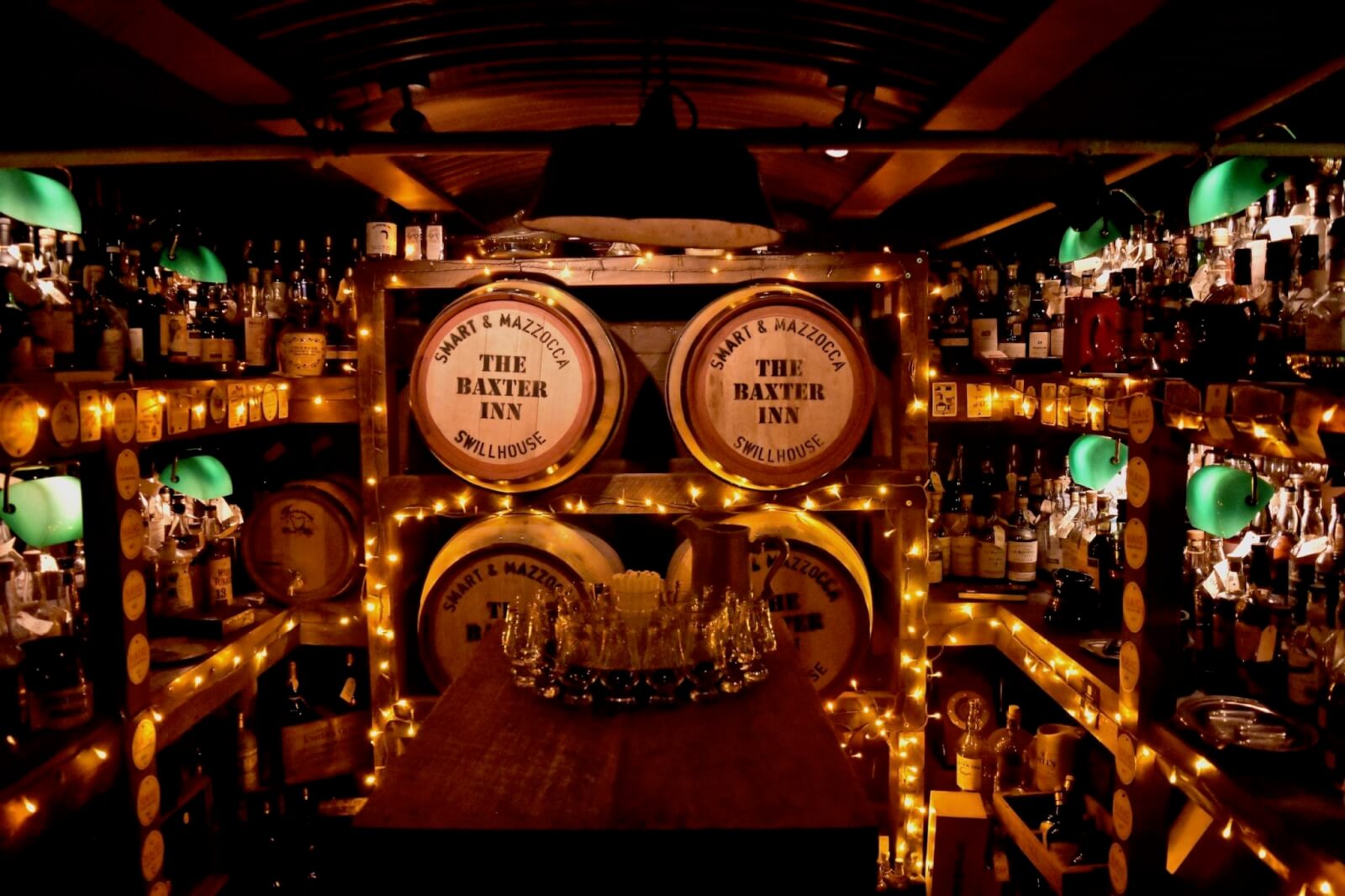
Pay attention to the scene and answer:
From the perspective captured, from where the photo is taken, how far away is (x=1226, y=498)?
2.07 metres

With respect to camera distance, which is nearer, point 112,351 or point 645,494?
point 112,351

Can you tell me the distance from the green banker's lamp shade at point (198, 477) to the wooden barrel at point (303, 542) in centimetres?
23

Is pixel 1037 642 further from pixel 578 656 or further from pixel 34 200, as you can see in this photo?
pixel 34 200

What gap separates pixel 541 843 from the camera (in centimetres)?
145

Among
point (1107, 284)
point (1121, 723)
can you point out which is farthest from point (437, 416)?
point (1107, 284)

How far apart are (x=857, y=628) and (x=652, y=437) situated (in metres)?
1.07

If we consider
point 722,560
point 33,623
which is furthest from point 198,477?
point 722,560

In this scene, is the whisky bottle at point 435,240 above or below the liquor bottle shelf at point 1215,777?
above

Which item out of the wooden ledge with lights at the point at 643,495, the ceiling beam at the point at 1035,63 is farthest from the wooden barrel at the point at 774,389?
the ceiling beam at the point at 1035,63

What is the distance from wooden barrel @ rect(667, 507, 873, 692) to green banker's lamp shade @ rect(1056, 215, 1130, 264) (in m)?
1.24

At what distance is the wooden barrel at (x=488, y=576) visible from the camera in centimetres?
291

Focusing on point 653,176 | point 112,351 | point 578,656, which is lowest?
point 578,656

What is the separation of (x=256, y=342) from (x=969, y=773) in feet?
10.2

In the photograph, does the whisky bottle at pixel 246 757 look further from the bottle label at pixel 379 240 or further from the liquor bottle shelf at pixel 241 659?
the bottle label at pixel 379 240
